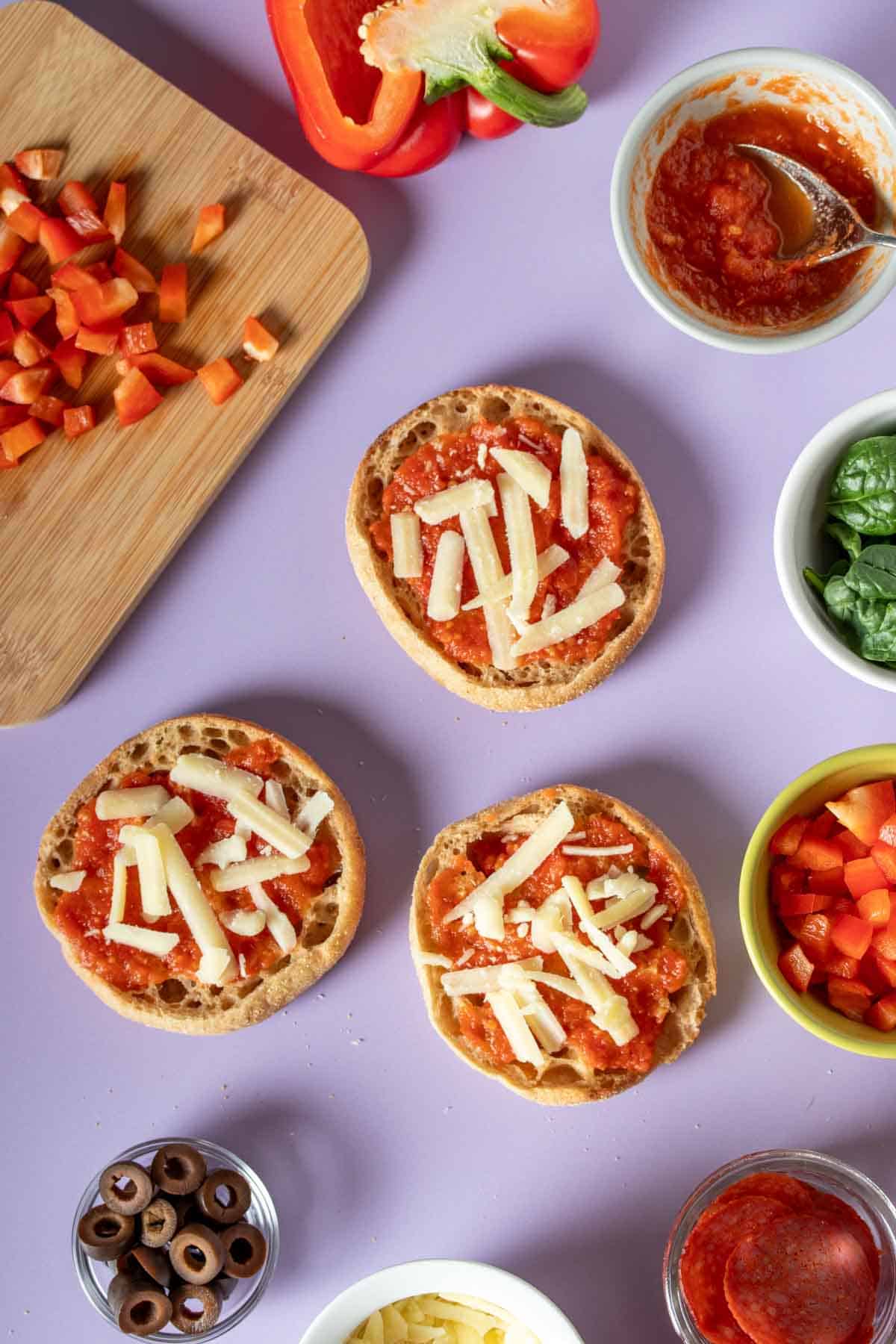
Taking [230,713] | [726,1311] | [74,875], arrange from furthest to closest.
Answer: [230,713]
[74,875]
[726,1311]

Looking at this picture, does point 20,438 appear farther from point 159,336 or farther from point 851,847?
point 851,847

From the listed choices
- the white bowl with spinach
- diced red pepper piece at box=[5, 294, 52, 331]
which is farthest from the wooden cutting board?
the white bowl with spinach

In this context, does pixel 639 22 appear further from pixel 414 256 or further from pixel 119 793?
pixel 119 793

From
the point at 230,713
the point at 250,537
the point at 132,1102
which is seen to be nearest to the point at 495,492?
the point at 250,537

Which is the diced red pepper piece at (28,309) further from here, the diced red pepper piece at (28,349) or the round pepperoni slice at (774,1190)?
the round pepperoni slice at (774,1190)

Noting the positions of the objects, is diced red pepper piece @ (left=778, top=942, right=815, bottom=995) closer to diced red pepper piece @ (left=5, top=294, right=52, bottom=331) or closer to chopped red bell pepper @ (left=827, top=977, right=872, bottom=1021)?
chopped red bell pepper @ (left=827, top=977, right=872, bottom=1021)

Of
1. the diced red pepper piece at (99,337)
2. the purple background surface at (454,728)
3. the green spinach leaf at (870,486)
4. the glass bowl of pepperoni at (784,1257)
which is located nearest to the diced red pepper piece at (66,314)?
the diced red pepper piece at (99,337)

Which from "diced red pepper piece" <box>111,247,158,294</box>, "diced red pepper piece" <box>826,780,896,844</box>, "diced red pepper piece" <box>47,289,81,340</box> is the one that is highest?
"diced red pepper piece" <box>111,247,158,294</box>

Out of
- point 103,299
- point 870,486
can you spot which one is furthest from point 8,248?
point 870,486
